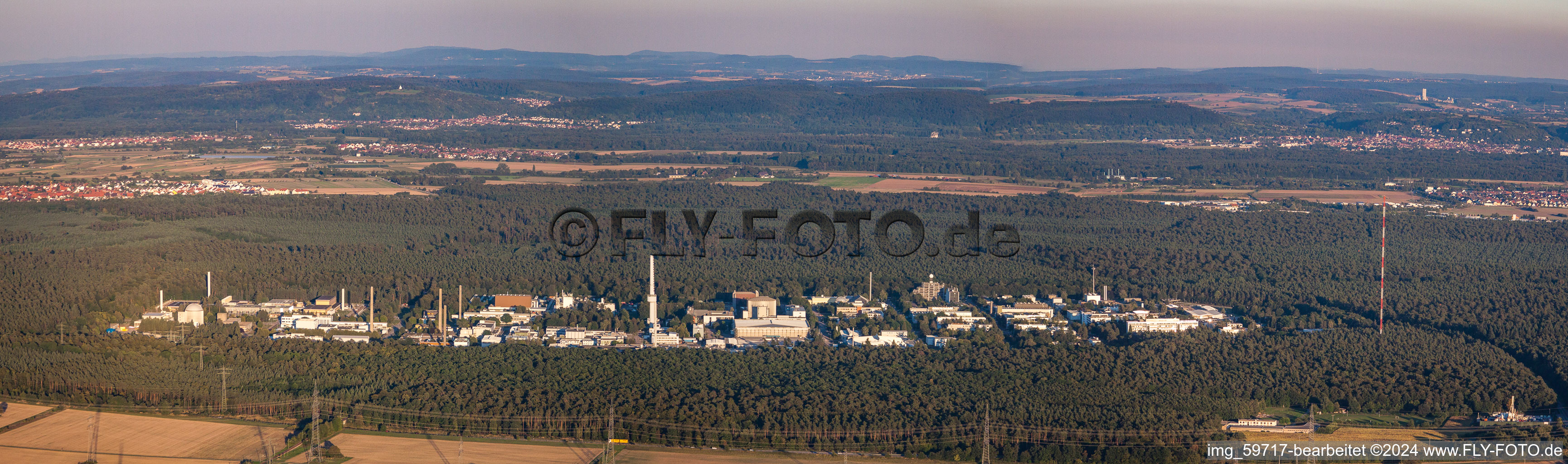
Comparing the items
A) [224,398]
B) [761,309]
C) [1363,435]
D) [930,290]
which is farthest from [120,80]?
[1363,435]

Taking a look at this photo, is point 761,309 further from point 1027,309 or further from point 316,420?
point 316,420

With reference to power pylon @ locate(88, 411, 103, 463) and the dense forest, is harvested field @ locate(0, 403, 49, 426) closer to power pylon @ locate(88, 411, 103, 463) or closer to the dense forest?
the dense forest

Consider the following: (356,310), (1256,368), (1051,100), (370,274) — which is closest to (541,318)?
(356,310)

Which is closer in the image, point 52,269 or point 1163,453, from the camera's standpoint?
point 1163,453

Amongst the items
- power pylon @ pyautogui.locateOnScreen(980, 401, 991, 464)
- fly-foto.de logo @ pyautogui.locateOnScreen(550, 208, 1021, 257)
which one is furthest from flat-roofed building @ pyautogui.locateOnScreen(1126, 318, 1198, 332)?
power pylon @ pyautogui.locateOnScreen(980, 401, 991, 464)

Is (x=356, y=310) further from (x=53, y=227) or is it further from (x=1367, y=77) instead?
(x=1367, y=77)

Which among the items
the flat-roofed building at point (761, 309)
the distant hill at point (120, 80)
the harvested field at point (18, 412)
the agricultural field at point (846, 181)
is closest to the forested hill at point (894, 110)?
the agricultural field at point (846, 181)
